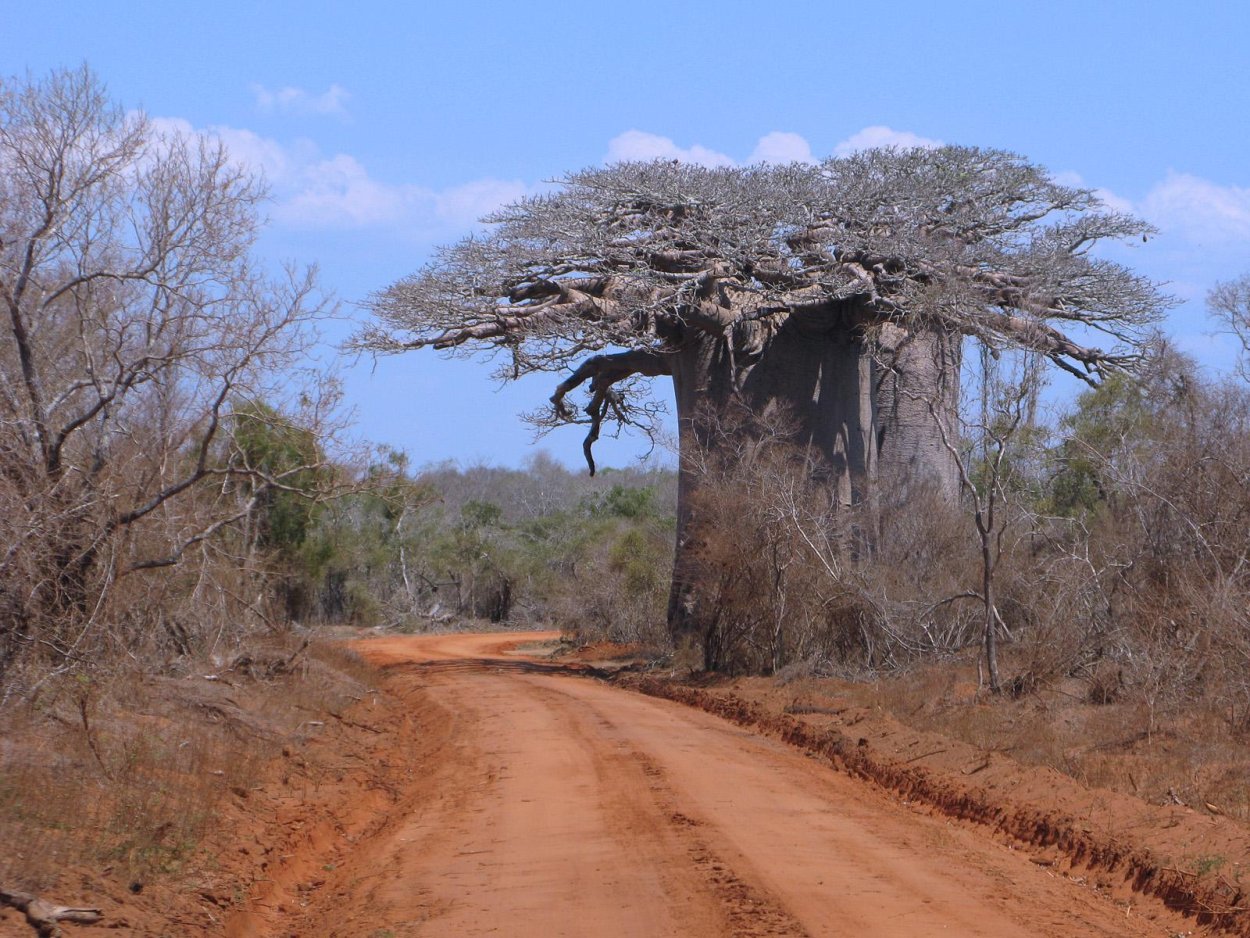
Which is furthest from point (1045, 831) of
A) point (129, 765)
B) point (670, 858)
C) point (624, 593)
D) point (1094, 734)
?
point (624, 593)

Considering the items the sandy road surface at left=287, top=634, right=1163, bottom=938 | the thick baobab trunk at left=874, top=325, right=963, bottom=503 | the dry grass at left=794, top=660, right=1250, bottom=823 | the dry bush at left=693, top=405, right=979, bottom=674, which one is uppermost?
the thick baobab trunk at left=874, top=325, right=963, bottom=503

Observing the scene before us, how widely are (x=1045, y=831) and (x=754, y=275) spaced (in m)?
12.2

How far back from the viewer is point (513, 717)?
42.7ft

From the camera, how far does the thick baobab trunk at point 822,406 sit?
1816 centimetres

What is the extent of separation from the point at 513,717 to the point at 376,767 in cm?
273

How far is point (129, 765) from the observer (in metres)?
7.39

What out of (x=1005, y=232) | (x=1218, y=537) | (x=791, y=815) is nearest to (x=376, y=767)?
(x=791, y=815)

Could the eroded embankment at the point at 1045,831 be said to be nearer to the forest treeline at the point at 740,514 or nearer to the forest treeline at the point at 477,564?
the forest treeline at the point at 740,514

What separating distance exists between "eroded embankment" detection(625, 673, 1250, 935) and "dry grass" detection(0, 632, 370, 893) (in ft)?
14.2

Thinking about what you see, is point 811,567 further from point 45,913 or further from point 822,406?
point 45,913

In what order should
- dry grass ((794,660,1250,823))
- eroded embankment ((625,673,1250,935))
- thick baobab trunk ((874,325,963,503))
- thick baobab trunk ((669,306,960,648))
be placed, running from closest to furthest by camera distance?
eroded embankment ((625,673,1250,935)), dry grass ((794,660,1250,823)), thick baobab trunk ((669,306,960,648)), thick baobab trunk ((874,325,963,503))

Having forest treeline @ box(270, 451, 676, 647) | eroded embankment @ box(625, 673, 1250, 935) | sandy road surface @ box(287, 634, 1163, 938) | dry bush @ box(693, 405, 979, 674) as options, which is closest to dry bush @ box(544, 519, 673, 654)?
forest treeline @ box(270, 451, 676, 647)

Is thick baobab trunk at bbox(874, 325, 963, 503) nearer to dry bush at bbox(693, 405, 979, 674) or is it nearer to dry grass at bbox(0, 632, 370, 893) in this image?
dry bush at bbox(693, 405, 979, 674)

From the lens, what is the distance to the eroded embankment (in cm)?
606
